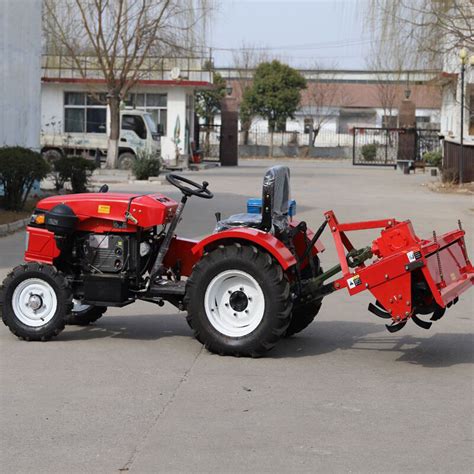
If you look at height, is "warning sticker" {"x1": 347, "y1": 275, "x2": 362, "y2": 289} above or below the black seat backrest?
below

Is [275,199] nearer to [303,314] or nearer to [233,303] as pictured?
[233,303]

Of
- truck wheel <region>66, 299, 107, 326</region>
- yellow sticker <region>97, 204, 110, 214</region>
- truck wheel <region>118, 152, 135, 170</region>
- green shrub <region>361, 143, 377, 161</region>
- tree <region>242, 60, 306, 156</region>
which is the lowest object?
truck wheel <region>66, 299, 107, 326</region>

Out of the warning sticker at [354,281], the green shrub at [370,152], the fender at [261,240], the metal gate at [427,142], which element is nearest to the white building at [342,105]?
the green shrub at [370,152]

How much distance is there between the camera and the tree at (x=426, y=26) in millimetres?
28016

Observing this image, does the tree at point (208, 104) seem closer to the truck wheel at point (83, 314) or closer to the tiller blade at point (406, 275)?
the truck wheel at point (83, 314)

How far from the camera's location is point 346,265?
8.19 m

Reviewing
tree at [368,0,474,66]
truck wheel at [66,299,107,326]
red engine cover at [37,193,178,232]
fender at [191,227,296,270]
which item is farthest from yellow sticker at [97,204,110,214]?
tree at [368,0,474,66]

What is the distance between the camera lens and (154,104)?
5047 cm

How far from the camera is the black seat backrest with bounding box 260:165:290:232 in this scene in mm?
8477

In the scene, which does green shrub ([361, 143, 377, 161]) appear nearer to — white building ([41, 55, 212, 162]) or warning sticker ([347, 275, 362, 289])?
white building ([41, 55, 212, 162])

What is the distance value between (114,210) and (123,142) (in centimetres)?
3378

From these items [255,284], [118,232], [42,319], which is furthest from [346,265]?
[42,319]

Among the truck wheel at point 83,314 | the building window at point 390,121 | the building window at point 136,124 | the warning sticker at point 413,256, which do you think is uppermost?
the building window at point 390,121

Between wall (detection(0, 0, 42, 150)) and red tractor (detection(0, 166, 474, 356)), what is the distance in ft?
45.8
